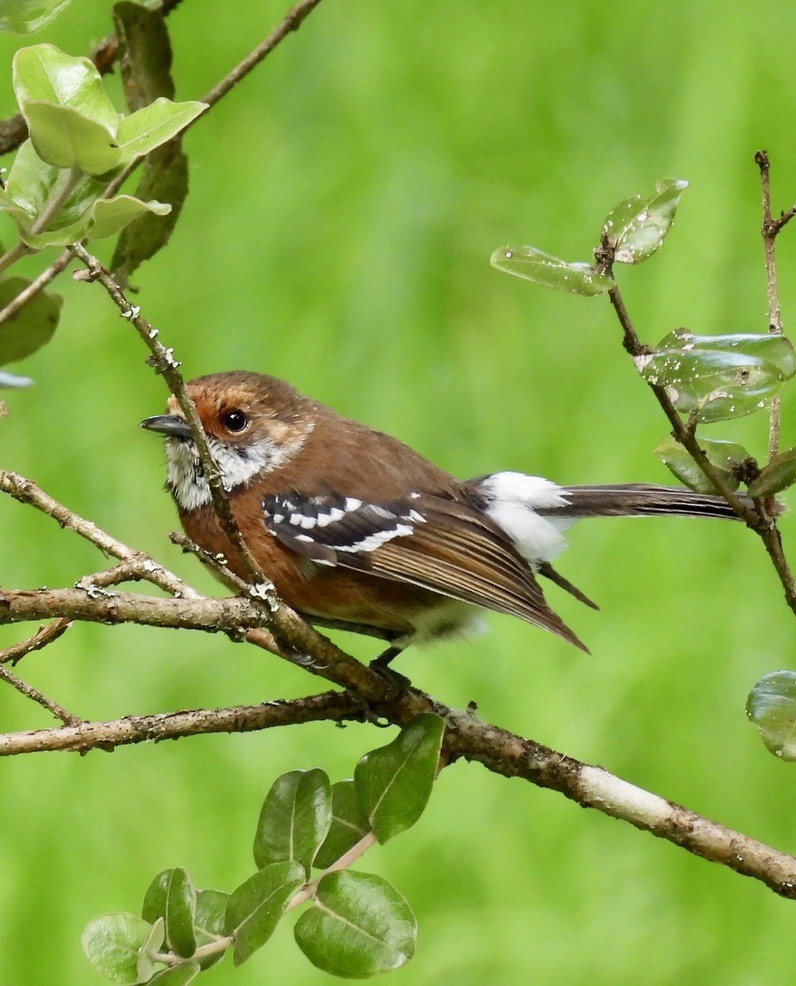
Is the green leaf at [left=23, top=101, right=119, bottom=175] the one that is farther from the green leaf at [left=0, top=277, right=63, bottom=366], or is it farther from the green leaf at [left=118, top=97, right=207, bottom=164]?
the green leaf at [left=0, top=277, right=63, bottom=366]

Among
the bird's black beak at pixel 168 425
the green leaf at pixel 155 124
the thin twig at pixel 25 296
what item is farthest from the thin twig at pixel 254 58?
the bird's black beak at pixel 168 425

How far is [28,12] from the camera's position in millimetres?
1288

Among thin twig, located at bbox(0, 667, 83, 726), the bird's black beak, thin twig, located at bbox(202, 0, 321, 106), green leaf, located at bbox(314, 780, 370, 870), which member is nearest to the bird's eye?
the bird's black beak

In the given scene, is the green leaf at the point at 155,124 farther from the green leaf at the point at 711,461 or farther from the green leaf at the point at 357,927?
the green leaf at the point at 357,927

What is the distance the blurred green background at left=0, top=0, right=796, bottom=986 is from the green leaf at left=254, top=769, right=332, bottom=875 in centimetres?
181

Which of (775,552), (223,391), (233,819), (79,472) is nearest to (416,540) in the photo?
(223,391)

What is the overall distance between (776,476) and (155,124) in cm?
76

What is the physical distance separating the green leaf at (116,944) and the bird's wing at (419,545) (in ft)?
3.18

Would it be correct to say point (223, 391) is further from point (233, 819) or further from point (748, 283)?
point (748, 283)

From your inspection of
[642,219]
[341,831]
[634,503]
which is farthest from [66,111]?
[634,503]

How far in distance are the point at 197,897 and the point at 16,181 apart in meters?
0.80

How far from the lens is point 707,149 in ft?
12.1

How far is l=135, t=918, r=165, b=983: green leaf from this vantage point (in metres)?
1.26

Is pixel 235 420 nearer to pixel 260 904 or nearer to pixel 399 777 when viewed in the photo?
pixel 399 777
